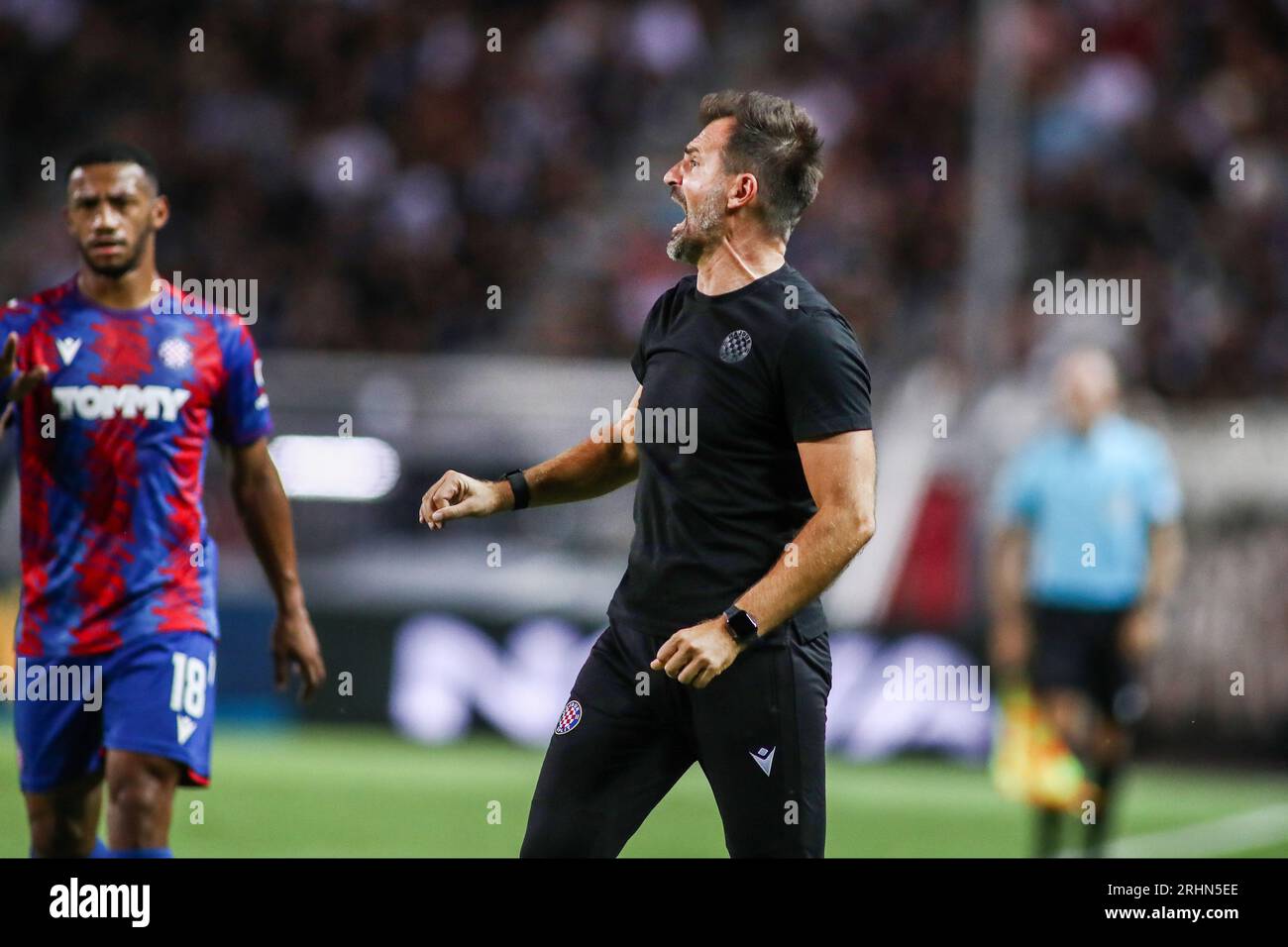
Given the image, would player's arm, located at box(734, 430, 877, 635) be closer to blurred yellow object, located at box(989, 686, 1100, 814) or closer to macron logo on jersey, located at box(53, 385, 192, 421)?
macron logo on jersey, located at box(53, 385, 192, 421)

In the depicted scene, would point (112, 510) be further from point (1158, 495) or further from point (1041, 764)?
point (1158, 495)

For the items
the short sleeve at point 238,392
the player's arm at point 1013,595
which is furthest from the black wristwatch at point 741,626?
the player's arm at point 1013,595

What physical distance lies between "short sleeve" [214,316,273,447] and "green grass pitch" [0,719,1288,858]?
249 cm

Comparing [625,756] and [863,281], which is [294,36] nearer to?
[863,281]

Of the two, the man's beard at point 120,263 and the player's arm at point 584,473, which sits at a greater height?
the man's beard at point 120,263

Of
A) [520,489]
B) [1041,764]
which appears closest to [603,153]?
[1041,764]

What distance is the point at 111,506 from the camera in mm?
5789

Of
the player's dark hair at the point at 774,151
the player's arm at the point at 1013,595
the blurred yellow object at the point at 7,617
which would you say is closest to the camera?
the player's dark hair at the point at 774,151

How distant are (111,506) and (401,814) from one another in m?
4.13

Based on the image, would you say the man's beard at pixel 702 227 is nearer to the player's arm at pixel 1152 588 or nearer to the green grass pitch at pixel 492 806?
the green grass pitch at pixel 492 806

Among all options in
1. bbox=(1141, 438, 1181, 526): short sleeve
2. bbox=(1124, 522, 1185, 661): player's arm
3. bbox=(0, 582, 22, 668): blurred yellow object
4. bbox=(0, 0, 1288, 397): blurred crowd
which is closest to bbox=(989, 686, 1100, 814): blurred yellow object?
bbox=(1124, 522, 1185, 661): player's arm

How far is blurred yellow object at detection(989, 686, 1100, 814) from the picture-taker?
30.0ft

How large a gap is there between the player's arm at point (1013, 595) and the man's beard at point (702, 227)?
5.14 metres

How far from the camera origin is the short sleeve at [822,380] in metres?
4.55
